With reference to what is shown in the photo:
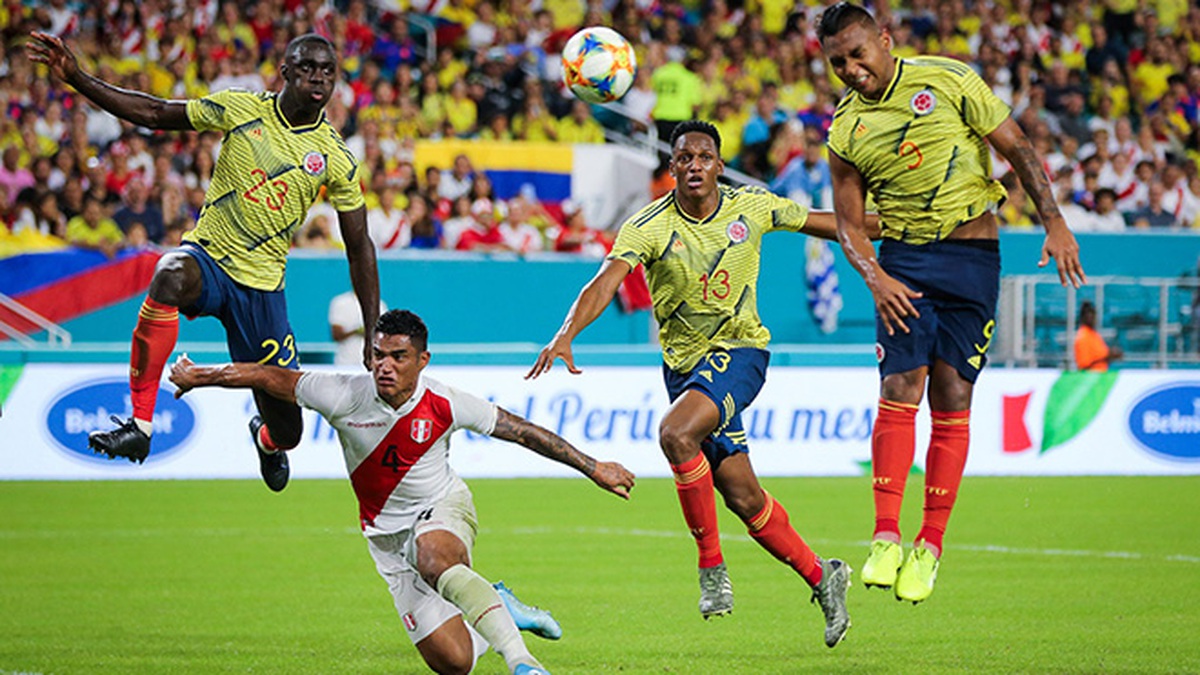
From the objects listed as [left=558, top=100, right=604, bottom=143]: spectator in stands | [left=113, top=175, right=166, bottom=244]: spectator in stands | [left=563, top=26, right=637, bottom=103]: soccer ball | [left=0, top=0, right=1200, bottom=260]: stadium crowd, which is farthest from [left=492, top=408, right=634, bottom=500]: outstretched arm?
[left=558, top=100, right=604, bottom=143]: spectator in stands

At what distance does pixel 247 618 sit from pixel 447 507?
98.3 inches

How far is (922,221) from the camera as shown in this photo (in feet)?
24.9

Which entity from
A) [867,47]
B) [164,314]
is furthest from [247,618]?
[867,47]

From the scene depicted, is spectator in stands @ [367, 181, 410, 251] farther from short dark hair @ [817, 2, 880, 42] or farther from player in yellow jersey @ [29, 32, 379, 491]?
short dark hair @ [817, 2, 880, 42]

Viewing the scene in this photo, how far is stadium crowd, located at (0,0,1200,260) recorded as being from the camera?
59.4ft

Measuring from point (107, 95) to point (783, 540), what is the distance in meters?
3.95

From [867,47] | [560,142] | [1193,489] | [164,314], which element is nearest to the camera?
[867,47]

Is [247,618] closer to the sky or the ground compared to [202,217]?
closer to the ground

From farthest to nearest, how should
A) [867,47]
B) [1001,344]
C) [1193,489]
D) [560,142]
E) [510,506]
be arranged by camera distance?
1. [560,142]
2. [1001,344]
3. [1193,489]
4. [510,506]
5. [867,47]

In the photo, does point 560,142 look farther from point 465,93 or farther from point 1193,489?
point 1193,489

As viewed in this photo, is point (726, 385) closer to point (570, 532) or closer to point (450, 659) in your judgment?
point (450, 659)

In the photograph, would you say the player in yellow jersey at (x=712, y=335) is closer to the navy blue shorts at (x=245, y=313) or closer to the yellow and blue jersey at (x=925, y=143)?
the yellow and blue jersey at (x=925, y=143)

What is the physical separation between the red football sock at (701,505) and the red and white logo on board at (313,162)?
2477mm

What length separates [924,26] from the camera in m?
24.6
